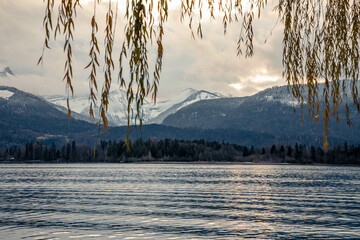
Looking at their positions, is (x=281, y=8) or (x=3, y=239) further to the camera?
(x=3, y=239)

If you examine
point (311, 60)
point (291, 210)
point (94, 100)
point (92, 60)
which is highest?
point (311, 60)

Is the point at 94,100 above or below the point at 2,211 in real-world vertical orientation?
above

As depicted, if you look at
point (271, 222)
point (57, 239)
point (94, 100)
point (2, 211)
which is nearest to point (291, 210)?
point (271, 222)

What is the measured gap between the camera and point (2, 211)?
60.7 metres

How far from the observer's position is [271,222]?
50.3 m

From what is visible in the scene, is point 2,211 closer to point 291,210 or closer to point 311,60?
point 291,210

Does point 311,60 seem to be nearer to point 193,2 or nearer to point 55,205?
point 193,2

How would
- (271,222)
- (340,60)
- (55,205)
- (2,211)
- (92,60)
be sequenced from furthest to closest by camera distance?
(55,205) < (2,211) < (271,222) < (340,60) < (92,60)

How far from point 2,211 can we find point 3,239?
83.8 ft

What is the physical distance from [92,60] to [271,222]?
151ft

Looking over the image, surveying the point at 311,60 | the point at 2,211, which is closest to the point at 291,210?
the point at 2,211

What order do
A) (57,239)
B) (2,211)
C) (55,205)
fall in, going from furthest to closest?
(55,205) → (2,211) → (57,239)

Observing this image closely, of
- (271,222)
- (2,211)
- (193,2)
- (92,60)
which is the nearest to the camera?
(92,60)

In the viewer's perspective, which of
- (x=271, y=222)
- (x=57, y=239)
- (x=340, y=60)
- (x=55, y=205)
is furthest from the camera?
(x=55, y=205)
